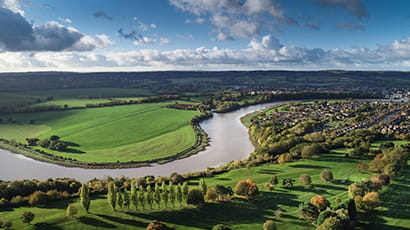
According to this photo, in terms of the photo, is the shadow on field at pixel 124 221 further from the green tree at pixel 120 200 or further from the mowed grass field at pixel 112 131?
the mowed grass field at pixel 112 131

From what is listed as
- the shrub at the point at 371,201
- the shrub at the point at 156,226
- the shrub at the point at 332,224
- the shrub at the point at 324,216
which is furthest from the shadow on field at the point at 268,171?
the shrub at the point at 156,226

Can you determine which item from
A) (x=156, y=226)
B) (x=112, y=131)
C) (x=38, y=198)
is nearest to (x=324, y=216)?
(x=156, y=226)

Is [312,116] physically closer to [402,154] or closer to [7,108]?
[402,154]

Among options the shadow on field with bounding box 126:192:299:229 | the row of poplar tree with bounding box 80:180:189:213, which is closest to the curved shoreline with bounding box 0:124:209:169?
the row of poplar tree with bounding box 80:180:189:213

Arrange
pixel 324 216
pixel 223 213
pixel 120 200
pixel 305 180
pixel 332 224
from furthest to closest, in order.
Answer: pixel 305 180 < pixel 120 200 < pixel 223 213 < pixel 324 216 < pixel 332 224

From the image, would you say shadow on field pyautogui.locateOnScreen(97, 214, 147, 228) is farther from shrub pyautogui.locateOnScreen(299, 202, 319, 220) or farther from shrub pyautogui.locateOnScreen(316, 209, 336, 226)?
shrub pyautogui.locateOnScreen(316, 209, 336, 226)

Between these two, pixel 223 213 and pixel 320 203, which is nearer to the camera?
Result: pixel 320 203

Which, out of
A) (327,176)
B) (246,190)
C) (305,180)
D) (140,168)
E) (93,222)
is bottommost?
(93,222)

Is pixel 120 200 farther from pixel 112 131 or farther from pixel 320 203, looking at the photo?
pixel 112 131

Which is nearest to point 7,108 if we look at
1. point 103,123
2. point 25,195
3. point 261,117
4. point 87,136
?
point 103,123
